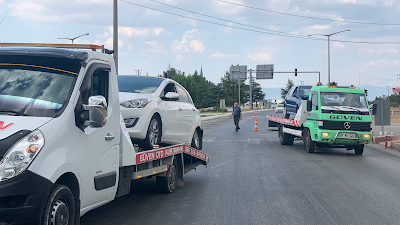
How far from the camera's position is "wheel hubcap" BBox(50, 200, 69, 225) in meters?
4.02

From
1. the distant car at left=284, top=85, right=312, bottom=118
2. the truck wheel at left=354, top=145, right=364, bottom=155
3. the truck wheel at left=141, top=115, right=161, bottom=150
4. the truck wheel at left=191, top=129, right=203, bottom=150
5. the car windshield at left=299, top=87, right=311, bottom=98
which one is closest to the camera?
the truck wheel at left=141, top=115, right=161, bottom=150

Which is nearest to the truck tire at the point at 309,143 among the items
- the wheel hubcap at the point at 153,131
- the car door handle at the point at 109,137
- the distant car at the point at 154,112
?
the distant car at the point at 154,112

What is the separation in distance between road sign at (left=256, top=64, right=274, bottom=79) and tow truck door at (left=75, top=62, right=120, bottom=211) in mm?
69947

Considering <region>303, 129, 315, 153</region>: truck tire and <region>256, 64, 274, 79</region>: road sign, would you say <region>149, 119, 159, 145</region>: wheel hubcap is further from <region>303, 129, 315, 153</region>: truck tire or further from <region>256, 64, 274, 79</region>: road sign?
<region>256, 64, 274, 79</region>: road sign

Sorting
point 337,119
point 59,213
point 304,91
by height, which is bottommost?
point 59,213

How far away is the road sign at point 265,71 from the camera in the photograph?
74500mm

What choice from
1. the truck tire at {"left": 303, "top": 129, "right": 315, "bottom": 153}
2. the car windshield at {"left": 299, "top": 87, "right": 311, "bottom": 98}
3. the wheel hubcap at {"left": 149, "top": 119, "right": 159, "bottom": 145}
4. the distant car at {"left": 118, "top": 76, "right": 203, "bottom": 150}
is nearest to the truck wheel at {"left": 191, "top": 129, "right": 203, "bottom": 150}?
the distant car at {"left": 118, "top": 76, "right": 203, "bottom": 150}

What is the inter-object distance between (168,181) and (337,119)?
889 centimetres

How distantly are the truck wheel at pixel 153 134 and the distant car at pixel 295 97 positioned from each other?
11961mm

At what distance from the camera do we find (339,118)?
14.9 metres

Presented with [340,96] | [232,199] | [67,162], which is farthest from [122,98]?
[340,96]

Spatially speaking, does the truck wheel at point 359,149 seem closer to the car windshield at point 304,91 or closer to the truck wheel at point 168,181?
the car windshield at point 304,91

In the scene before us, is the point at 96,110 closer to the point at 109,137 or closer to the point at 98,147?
the point at 98,147

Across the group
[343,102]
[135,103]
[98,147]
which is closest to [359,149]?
[343,102]
